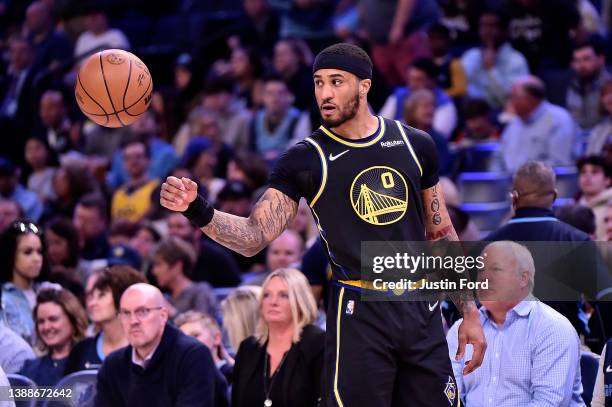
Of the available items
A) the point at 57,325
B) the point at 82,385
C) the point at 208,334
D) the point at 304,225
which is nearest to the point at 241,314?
the point at 208,334

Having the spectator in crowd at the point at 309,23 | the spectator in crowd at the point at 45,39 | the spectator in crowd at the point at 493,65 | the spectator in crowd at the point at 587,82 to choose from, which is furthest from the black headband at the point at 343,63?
the spectator in crowd at the point at 45,39

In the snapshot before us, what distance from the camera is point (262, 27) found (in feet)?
46.0

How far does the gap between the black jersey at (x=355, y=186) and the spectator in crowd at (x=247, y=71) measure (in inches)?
324

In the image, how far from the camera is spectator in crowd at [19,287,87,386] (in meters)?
7.52

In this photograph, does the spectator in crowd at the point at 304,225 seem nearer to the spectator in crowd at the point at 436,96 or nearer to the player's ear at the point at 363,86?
the spectator in crowd at the point at 436,96

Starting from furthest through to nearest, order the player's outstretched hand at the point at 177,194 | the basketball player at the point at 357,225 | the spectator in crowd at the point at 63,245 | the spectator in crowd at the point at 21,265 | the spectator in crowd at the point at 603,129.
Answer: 1. the spectator in crowd at the point at 603,129
2. the spectator in crowd at the point at 63,245
3. the spectator in crowd at the point at 21,265
4. the basketball player at the point at 357,225
5. the player's outstretched hand at the point at 177,194

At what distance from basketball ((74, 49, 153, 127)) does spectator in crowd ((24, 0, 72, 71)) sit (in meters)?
9.10

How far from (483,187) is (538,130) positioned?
0.71m

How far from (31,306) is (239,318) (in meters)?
1.90

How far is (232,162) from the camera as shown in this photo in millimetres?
10984

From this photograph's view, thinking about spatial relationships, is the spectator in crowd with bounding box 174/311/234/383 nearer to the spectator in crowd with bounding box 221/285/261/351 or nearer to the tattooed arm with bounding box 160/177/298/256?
the spectator in crowd with bounding box 221/285/261/351

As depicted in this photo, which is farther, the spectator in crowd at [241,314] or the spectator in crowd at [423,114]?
the spectator in crowd at [423,114]

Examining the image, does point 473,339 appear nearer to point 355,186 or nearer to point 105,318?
point 355,186

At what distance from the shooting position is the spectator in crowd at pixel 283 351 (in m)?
6.52
